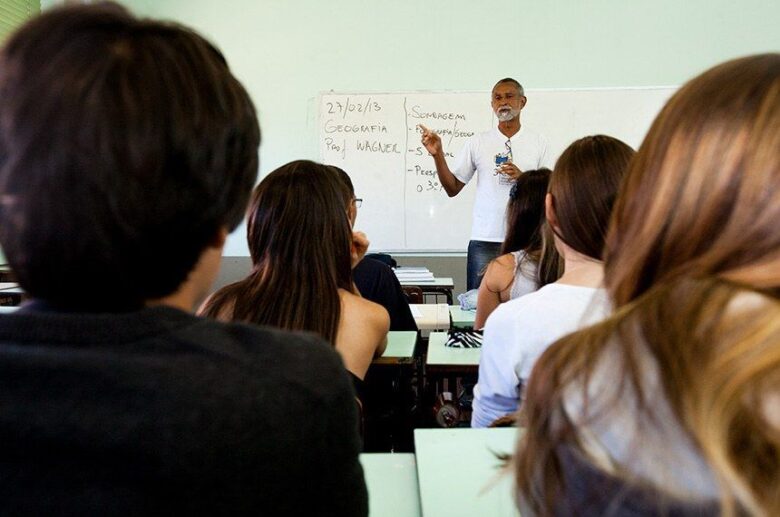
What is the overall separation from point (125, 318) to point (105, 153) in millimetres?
147

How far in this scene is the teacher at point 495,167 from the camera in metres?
3.86

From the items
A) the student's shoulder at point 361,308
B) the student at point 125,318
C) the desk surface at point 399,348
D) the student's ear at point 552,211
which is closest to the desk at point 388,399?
the desk surface at point 399,348

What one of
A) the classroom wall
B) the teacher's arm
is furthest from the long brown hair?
the classroom wall

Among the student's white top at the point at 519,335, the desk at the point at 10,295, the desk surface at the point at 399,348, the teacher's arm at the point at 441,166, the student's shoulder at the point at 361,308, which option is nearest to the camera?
the student's white top at the point at 519,335

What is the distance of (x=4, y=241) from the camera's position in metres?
0.57

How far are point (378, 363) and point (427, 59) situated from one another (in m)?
3.42

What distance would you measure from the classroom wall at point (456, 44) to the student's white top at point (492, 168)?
919mm

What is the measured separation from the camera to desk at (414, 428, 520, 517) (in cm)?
106

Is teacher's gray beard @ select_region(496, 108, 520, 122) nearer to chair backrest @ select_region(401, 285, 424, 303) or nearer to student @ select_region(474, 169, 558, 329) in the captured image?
chair backrest @ select_region(401, 285, 424, 303)

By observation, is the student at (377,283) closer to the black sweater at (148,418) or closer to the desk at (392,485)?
the desk at (392,485)

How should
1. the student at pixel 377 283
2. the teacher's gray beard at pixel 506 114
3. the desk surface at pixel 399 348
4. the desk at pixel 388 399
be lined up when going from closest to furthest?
1. the desk surface at pixel 399 348
2. the desk at pixel 388 399
3. the student at pixel 377 283
4. the teacher's gray beard at pixel 506 114

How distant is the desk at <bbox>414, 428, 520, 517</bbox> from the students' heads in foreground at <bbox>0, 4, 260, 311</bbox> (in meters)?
0.62

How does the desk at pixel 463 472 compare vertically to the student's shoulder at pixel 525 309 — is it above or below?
A: below

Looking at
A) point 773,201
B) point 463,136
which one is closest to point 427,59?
point 463,136
